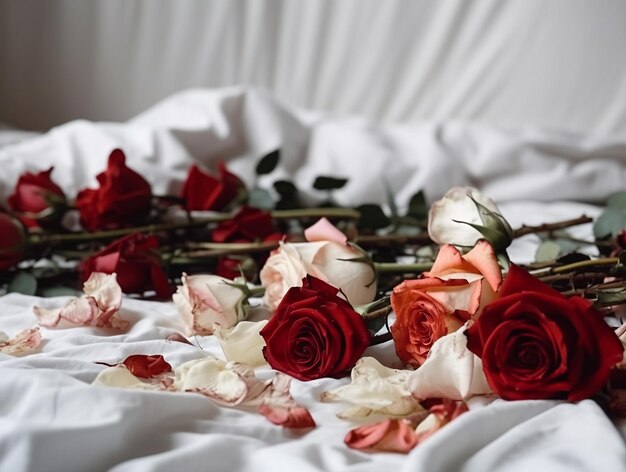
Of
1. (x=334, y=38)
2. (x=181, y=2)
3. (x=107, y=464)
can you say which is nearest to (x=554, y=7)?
(x=334, y=38)

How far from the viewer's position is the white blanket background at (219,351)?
417 millimetres

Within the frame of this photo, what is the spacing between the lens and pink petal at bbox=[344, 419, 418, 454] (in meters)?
0.44

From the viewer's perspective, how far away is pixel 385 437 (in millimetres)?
443

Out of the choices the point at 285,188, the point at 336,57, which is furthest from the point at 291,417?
the point at 336,57

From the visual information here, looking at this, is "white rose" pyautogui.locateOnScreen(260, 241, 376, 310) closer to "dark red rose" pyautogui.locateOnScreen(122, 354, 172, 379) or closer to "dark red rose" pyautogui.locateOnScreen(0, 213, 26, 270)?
"dark red rose" pyautogui.locateOnScreen(122, 354, 172, 379)

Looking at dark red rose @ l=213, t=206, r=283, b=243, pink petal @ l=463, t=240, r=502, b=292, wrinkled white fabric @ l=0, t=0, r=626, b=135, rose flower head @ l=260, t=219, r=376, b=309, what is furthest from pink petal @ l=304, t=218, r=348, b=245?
wrinkled white fabric @ l=0, t=0, r=626, b=135

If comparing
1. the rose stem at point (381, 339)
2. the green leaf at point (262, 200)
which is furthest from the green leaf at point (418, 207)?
the rose stem at point (381, 339)

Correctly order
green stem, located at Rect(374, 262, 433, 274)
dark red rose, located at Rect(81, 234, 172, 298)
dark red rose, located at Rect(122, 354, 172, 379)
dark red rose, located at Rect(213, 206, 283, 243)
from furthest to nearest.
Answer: dark red rose, located at Rect(213, 206, 283, 243), dark red rose, located at Rect(81, 234, 172, 298), green stem, located at Rect(374, 262, 433, 274), dark red rose, located at Rect(122, 354, 172, 379)

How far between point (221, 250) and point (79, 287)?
0.54 ft

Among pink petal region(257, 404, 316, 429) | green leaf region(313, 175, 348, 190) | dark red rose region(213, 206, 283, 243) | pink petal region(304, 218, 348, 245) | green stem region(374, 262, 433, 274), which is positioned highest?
pink petal region(304, 218, 348, 245)

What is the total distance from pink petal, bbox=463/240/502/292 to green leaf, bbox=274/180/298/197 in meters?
0.49

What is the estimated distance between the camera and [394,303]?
0.52 m

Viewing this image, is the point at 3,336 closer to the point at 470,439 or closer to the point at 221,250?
the point at 221,250

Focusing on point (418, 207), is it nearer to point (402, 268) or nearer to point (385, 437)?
point (402, 268)
